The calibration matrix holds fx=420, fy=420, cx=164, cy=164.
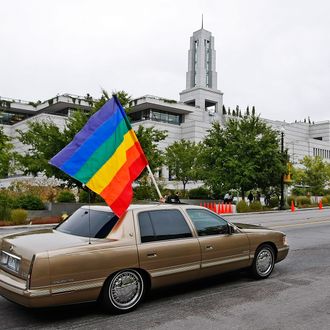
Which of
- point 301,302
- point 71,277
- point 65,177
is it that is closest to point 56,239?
point 71,277

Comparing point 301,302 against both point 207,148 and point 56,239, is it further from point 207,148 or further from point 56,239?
point 207,148

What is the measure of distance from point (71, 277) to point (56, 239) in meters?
0.74

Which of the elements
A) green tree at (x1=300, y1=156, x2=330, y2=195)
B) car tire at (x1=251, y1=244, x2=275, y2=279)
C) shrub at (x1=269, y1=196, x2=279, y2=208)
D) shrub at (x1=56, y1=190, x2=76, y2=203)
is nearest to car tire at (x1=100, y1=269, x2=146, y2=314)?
car tire at (x1=251, y1=244, x2=275, y2=279)

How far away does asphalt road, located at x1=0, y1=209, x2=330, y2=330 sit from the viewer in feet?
17.0

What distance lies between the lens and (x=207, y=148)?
35.4 meters

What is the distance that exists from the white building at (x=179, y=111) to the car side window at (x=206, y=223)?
54175 millimetres

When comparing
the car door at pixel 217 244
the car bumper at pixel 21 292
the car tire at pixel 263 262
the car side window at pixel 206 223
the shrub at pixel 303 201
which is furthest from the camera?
the shrub at pixel 303 201

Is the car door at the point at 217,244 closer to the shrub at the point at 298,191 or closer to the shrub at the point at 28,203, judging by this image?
the shrub at the point at 28,203

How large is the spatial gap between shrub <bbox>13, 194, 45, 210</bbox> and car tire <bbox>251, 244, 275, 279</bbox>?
20.6 metres

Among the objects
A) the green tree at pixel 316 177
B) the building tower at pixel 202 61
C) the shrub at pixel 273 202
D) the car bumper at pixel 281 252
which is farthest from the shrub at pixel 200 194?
the building tower at pixel 202 61

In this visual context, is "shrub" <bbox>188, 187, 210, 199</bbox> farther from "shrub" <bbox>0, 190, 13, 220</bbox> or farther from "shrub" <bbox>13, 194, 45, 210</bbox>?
"shrub" <bbox>0, 190, 13, 220</bbox>

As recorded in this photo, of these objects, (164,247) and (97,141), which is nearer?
(164,247)

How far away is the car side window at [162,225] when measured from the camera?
239 inches

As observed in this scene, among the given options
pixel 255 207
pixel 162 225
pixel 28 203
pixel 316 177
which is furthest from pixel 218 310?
pixel 316 177
